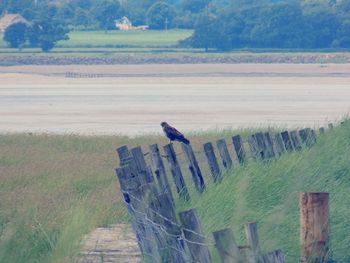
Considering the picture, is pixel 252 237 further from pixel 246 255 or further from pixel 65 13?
pixel 65 13

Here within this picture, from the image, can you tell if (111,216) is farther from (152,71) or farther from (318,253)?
(152,71)

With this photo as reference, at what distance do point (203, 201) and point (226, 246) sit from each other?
381cm

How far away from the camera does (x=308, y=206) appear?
8688mm

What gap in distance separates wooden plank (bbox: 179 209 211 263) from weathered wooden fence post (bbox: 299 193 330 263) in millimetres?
1255

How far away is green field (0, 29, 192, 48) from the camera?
102062 mm

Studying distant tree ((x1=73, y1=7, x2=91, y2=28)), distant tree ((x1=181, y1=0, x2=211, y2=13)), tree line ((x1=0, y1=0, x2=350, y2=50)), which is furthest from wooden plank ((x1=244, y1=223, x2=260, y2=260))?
distant tree ((x1=181, y1=0, x2=211, y2=13))

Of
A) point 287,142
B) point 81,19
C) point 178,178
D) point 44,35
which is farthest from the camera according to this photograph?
point 81,19

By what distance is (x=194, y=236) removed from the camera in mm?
7637

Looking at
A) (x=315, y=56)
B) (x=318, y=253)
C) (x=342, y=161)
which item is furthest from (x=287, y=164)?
(x=315, y=56)

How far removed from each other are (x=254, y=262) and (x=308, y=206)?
1.34 metres

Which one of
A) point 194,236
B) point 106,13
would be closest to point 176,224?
point 194,236

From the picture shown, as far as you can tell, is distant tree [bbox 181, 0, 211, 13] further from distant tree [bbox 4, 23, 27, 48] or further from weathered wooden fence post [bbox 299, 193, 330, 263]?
weathered wooden fence post [bbox 299, 193, 330, 263]

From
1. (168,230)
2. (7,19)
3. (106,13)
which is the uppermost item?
(106,13)

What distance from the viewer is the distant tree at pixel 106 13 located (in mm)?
121812
